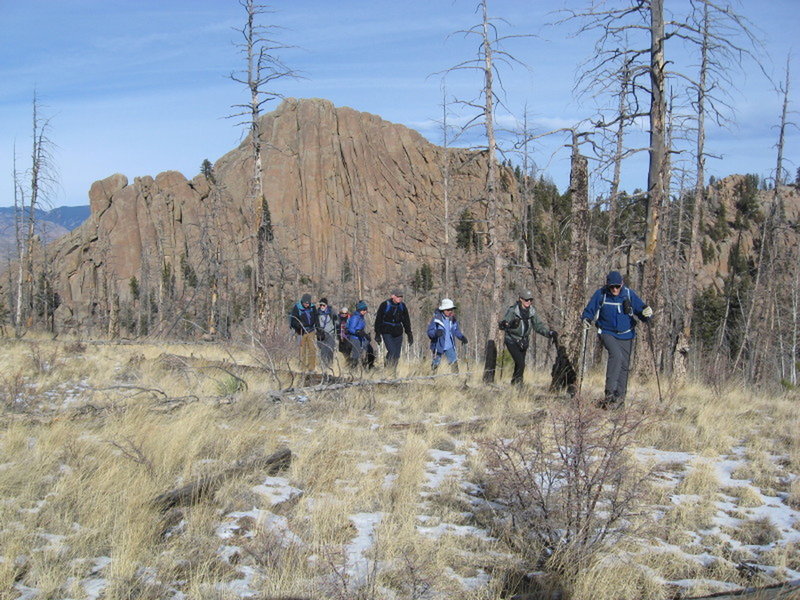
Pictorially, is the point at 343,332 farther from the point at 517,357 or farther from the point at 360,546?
the point at 360,546

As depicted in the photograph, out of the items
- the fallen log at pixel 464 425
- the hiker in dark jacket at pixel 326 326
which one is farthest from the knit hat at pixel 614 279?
the hiker in dark jacket at pixel 326 326

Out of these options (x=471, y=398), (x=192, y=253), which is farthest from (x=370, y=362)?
(x=192, y=253)

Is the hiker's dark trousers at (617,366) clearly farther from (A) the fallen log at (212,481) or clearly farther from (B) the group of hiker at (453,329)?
(A) the fallen log at (212,481)

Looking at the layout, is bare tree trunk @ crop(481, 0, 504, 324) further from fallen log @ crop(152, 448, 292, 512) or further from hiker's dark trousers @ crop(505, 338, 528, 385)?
fallen log @ crop(152, 448, 292, 512)

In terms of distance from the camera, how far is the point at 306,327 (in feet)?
37.0

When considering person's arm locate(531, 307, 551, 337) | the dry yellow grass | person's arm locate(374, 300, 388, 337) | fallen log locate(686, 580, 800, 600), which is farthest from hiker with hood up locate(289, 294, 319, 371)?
fallen log locate(686, 580, 800, 600)

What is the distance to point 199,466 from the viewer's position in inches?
192

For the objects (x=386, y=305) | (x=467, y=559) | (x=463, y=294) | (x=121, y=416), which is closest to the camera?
(x=467, y=559)

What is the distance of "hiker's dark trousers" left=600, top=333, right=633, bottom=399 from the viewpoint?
746cm

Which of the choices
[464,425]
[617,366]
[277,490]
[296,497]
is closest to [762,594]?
[296,497]

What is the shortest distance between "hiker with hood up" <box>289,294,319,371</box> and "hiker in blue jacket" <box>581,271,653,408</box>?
16.1 feet

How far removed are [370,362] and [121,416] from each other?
575 cm

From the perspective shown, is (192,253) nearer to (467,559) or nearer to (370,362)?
(370,362)

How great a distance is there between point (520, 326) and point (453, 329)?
1.73 meters
